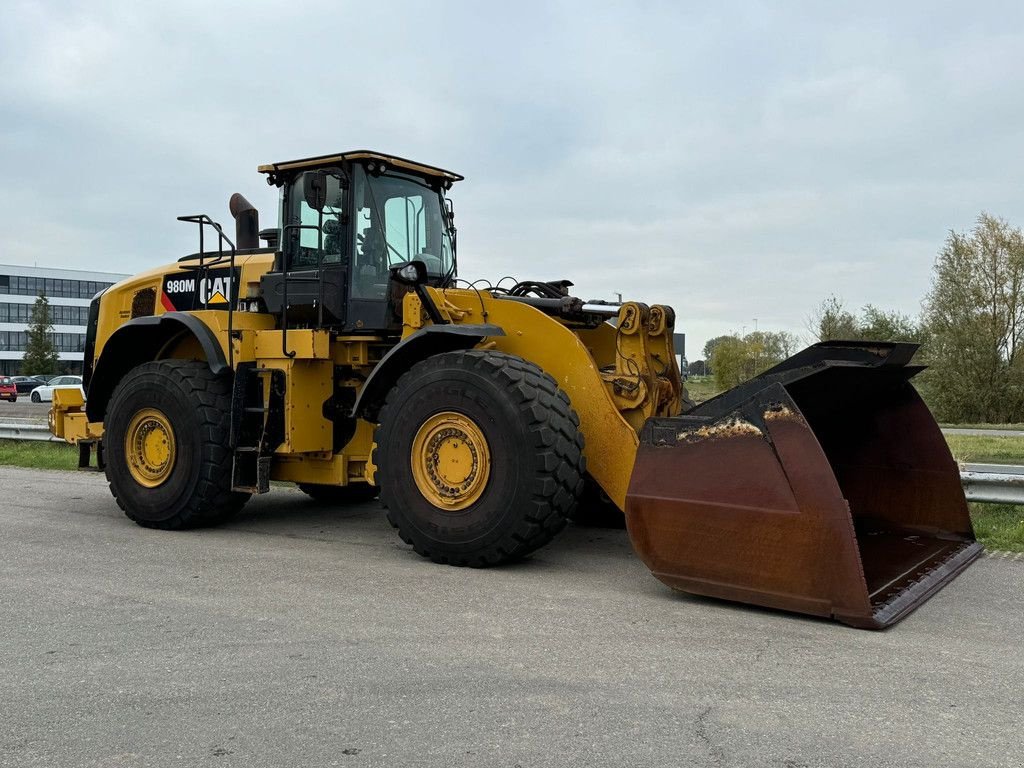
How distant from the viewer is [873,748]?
3.32 m

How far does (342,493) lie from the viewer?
9539 mm

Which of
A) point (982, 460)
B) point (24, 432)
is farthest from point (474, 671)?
point (24, 432)

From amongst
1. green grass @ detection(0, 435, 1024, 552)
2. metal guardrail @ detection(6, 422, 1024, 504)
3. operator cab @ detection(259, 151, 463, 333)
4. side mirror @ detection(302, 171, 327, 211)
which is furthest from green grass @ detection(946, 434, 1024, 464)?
side mirror @ detection(302, 171, 327, 211)

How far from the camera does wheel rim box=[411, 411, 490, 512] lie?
6.16 metres

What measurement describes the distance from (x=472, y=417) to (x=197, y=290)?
12.5 ft

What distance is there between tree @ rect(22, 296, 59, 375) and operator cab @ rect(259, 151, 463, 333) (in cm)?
7079

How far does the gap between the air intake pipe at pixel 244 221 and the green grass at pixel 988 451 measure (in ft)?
25.2

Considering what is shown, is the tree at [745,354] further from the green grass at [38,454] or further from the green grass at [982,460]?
the green grass at [38,454]

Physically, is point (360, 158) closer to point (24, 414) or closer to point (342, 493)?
point (342, 493)

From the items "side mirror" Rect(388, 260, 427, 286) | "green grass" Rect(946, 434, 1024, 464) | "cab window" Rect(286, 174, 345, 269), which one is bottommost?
"green grass" Rect(946, 434, 1024, 464)

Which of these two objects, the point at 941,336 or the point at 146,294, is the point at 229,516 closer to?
the point at 146,294

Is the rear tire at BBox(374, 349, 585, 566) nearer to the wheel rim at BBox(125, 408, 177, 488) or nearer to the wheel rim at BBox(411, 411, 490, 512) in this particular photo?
the wheel rim at BBox(411, 411, 490, 512)

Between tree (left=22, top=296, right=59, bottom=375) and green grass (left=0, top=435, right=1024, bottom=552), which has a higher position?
tree (left=22, top=296, right=59, bottom=375)

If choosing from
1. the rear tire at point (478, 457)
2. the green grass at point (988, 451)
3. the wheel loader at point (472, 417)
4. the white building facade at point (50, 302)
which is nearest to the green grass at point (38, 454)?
the wheel loader at point (472, 417)
